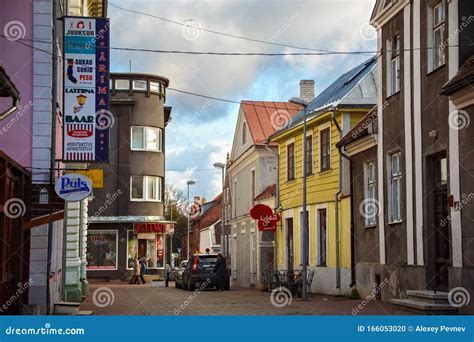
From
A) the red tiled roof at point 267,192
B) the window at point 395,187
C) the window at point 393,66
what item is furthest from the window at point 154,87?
the window at point 395,187

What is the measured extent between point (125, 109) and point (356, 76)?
79.3 ft

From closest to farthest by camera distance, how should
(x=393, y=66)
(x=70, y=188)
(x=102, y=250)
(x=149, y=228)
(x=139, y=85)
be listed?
(x=70, y=188) < (x=393, y=66) < (x=102, y=250) < (x=149, y=228) < (x=139, y=85)

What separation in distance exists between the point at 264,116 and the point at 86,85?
89.7ft

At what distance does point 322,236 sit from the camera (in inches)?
1190

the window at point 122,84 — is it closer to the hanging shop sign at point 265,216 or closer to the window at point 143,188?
the window at point 143,188

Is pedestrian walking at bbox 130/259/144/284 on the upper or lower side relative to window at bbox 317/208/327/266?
lower

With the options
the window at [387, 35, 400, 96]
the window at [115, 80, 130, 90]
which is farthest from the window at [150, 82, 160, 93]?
the window at [387, 35, 400, 96]

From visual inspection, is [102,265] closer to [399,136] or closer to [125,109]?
[125,109]

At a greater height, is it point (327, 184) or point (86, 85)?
point (86, 85)

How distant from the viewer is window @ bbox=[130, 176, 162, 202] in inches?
2082

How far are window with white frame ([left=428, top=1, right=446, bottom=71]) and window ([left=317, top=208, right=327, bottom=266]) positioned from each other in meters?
11.5

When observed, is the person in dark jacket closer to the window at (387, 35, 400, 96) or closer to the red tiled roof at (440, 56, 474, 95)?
the window at (387, 35, 400, 96)

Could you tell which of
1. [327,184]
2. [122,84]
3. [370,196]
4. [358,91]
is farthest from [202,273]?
[122,84]

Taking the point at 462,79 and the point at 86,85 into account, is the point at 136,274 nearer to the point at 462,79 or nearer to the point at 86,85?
the point at 86,85
